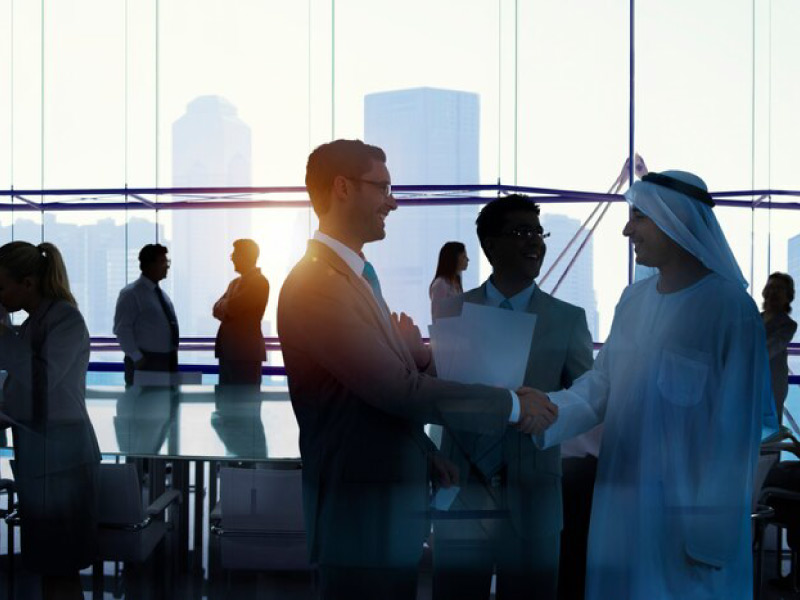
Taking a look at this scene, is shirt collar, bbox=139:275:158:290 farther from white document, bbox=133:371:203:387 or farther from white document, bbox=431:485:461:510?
white document, bbox=431:485:461:510

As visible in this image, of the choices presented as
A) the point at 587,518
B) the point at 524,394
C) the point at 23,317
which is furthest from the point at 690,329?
the point at 23,317

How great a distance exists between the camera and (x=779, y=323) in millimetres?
3055

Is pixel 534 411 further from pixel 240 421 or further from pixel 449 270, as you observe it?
pixel 240 421

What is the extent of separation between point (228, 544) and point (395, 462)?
3.90 feet

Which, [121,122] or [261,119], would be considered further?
[121,122]

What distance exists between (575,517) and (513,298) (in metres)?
0.73

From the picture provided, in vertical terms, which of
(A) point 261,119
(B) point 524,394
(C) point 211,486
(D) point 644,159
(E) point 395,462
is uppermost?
(A) point 261,119

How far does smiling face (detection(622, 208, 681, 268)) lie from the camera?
1.54 metres

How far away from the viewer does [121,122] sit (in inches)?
293

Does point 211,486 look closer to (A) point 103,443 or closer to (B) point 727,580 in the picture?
(A) point 103,443

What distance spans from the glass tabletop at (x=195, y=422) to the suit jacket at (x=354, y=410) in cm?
90

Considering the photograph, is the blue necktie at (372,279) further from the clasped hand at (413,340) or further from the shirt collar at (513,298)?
the shirt collar at (513,298)

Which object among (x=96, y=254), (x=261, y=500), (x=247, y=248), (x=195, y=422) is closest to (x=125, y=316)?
(x=247, y=248)

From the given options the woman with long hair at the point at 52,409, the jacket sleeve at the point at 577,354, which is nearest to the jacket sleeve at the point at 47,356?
the woman with long hair at the point at 52,409
